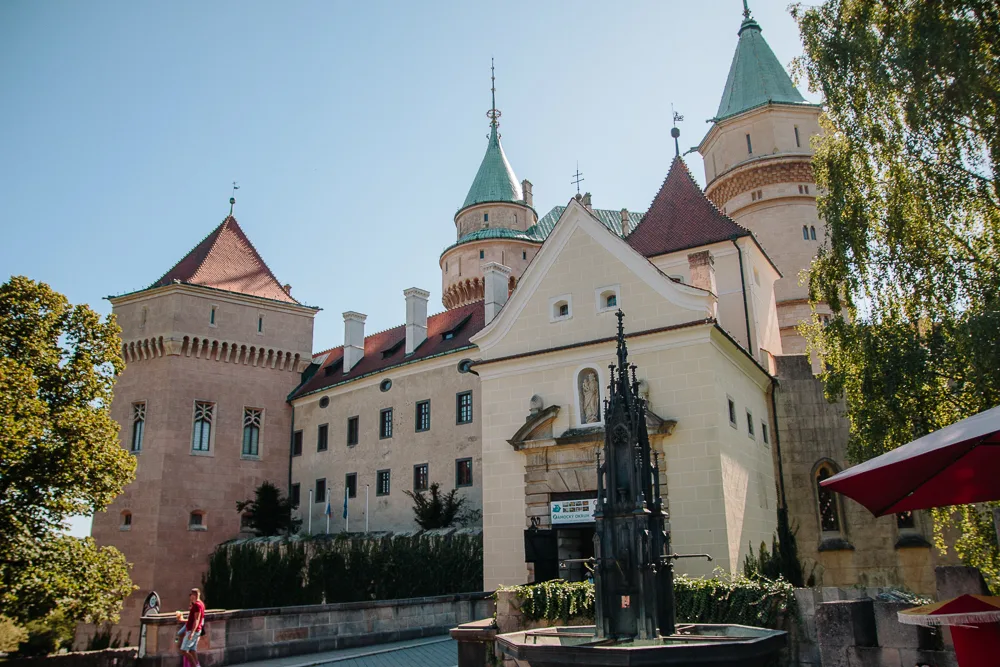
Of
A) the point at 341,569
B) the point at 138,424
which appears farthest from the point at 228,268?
the point at 341,569

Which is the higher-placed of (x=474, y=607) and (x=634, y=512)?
(x=634, y=512)

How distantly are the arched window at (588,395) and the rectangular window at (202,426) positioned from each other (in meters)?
22.9

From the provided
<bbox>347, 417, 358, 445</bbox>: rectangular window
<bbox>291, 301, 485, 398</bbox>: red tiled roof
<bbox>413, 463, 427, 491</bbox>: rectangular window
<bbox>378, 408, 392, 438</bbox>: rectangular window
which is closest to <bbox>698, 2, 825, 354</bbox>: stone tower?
<bbox>291, 301, 485, 398</bbox>: red tiled roof

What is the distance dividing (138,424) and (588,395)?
25402 mm

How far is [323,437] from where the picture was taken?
126 feet

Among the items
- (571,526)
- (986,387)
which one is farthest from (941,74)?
(571,526)

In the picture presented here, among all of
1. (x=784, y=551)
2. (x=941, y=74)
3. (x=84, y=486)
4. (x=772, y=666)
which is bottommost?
(x=772, y=666)

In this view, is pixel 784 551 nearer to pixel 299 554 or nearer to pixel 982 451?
pixel 982 451

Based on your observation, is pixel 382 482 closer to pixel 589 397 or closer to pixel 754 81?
pixel 589 397

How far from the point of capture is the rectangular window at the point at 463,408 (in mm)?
32281

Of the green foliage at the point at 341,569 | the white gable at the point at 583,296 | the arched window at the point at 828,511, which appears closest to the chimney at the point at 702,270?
the white gable at the point at 583,296

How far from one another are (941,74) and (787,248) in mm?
19112

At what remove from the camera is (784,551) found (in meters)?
22.4

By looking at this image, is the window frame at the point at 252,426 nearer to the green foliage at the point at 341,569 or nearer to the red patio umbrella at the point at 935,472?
the green foliage at the point at 341,569
